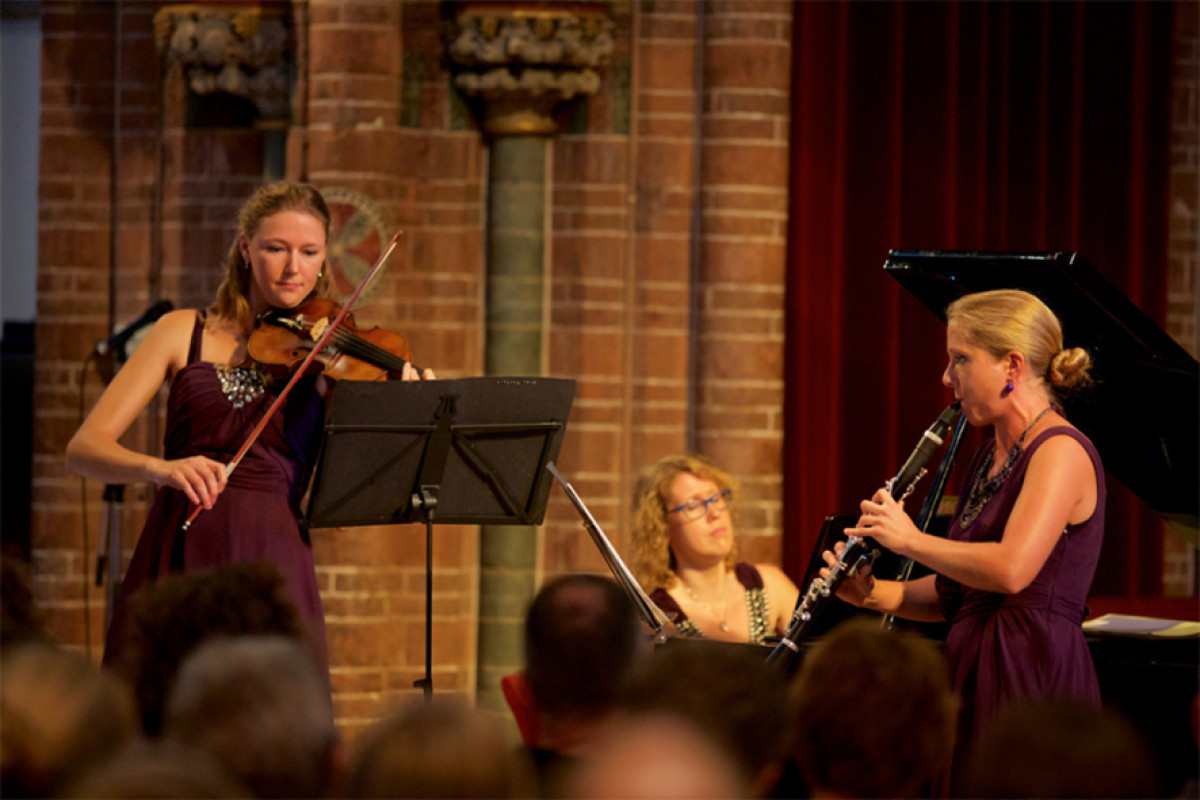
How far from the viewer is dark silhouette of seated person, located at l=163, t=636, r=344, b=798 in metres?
1.52

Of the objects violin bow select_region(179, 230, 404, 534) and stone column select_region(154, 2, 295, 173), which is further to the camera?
stone column select_region(154, 2, 295, 173)

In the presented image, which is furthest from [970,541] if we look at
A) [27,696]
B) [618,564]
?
[27,696]

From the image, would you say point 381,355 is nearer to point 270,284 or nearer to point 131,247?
point 270,284

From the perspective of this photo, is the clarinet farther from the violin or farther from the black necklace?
the violin

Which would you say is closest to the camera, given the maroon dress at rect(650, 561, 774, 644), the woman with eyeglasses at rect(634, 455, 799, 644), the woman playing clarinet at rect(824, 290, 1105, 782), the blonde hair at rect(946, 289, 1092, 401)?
the woman playing clarinet at rect(824, 290, 1105, 782)

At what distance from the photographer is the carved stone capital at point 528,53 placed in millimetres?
5016

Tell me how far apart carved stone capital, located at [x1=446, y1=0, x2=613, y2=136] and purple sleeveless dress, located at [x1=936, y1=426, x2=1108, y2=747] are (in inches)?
Result: 109

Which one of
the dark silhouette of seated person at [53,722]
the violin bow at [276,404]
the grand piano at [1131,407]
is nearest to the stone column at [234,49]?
the violin bow at [276,404]

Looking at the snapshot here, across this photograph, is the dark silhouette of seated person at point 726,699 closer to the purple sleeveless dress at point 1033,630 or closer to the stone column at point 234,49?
the purple sleeveless dress at point 1033,630

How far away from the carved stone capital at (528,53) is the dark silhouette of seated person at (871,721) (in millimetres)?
3600

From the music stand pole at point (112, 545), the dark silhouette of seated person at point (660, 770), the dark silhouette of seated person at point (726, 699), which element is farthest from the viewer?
the music stand pole at point (112, 545)

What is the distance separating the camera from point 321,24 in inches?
197

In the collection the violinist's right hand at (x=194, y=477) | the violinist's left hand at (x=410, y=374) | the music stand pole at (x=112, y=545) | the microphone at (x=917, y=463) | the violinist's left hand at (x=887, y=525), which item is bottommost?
the music stand pole at (x=112, y=545)

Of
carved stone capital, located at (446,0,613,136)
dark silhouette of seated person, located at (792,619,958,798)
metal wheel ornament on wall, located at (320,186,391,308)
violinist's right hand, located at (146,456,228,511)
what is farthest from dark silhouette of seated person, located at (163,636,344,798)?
carved stone capital, located at (446,0,613,136)
